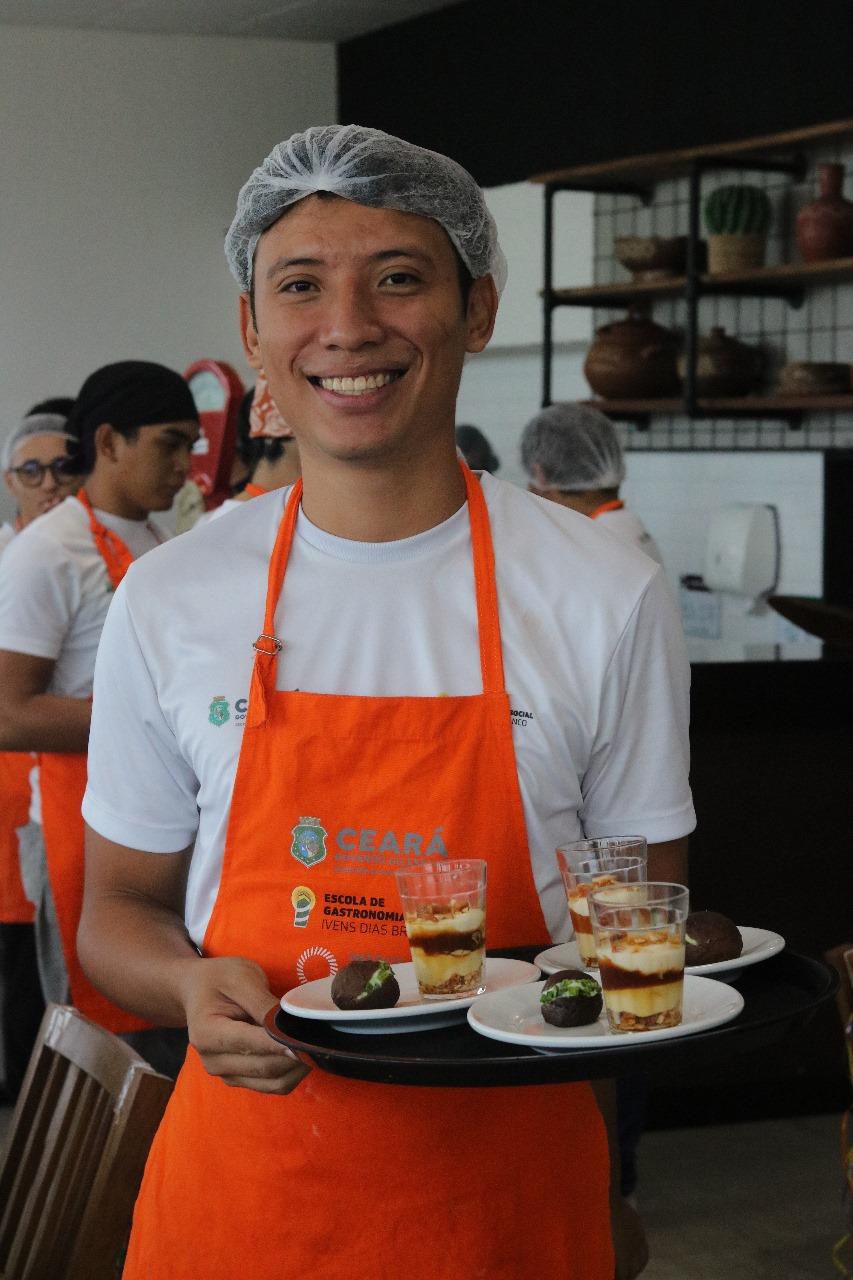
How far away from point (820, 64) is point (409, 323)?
525cm

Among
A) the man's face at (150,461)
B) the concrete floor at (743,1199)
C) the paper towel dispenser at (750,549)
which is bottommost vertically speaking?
the concrete floor at (743,1199)

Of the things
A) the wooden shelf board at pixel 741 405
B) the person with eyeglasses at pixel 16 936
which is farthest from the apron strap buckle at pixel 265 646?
the wooden shelf board at pixel 741 405

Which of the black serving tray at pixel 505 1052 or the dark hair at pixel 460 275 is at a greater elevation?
the dark hair at pixel 460 275

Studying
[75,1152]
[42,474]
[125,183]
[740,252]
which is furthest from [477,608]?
[125,183]

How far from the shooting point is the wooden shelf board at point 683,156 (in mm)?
5996

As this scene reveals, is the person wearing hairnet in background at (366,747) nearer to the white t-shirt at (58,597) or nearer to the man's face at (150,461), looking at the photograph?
the white t-shirt at (58,597)

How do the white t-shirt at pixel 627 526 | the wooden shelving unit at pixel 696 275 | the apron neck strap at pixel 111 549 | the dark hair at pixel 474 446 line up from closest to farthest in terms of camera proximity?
the apron neck strap at pixel 111 549 → the white t-shirt at pixel 627 526 → the wooden shelving unit at pixel 696 275 → the dark hair at pixel 474 446

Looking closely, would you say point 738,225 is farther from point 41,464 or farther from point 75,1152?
point 75,1152

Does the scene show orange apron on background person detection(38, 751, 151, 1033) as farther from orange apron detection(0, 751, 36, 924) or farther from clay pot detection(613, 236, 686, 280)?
clay pot detection(613, 236, 686, 280)

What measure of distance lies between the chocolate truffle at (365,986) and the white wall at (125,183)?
7.57m

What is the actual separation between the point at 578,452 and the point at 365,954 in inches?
148

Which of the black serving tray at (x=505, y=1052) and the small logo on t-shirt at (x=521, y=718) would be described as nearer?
the black serving tray at (x=505, y=1052)

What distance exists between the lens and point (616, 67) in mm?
7320

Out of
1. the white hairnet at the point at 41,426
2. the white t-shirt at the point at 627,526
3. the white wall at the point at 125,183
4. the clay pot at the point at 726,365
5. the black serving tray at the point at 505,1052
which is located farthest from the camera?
the white wall at the point at 125,183
